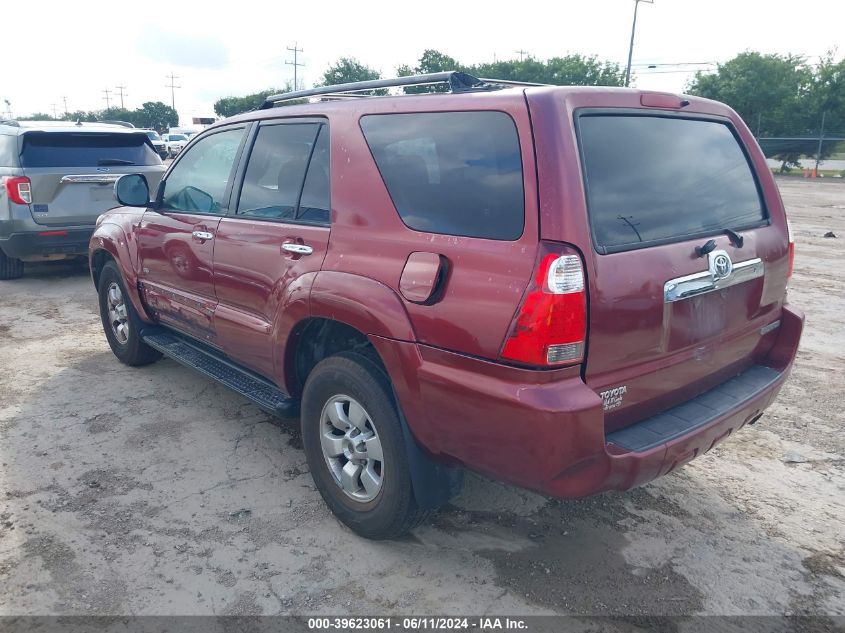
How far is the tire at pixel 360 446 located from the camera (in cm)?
271

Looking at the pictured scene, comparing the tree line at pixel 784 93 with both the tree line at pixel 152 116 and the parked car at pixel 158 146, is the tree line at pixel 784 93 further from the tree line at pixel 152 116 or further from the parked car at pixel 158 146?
the tree line at pixel 152 116

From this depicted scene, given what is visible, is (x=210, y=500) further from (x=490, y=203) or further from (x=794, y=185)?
(x=794, y=185)

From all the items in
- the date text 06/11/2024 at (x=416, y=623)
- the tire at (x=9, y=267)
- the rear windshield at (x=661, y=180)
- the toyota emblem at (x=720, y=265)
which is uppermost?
A: the rear windshield at (x=661, y=180)

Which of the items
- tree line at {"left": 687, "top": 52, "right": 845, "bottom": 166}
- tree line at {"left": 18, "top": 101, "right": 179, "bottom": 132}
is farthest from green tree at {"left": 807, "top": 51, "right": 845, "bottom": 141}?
tree line at {"left": 18, "top": 101, "right": 179, "bottom": 132}

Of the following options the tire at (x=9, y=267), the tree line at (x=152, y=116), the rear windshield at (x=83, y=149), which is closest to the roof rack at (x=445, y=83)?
the rear windshield at (x=83, y=149)

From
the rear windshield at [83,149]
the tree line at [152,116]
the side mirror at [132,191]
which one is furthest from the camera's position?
the tree line at [152,116]

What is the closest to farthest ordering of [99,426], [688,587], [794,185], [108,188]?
[688,587] → [99,426] → [108,188] → [794,185]

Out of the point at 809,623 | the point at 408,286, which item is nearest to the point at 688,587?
the point at 809,623

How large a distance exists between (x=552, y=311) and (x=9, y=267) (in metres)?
8.25

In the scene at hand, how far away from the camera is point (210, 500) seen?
332 cm

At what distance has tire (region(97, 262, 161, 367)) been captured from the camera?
4.98m

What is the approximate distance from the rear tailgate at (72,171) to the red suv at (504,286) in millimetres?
5061

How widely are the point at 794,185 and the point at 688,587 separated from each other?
91.1 ft

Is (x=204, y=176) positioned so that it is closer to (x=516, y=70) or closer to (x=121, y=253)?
(x=121, y=253)
